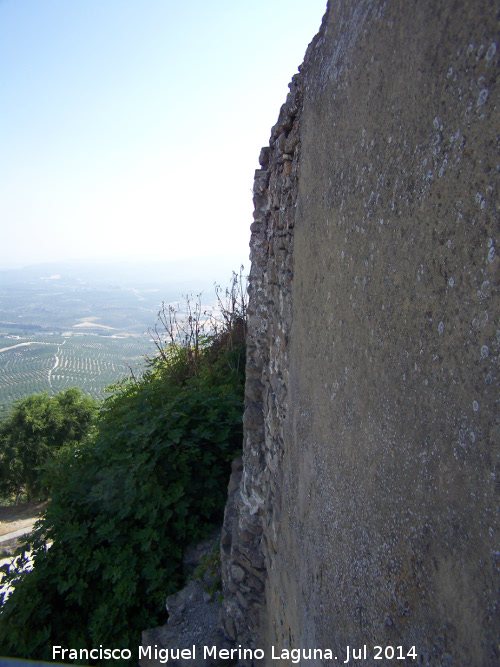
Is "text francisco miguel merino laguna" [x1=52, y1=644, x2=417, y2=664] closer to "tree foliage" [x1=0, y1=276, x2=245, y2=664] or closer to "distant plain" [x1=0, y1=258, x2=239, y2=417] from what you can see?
"tree foliage" [x1=0, y1=276, x2=245, y2=664]

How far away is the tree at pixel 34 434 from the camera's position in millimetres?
16234

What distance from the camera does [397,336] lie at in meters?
1.09

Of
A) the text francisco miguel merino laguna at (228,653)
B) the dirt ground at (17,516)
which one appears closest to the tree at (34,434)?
the dirt ground at (17,516)

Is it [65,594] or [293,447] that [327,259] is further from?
[65,594]

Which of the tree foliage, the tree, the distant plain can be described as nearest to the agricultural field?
the distant plain

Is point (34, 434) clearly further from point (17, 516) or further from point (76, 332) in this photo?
point (76, 332)

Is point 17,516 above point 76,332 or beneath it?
beneath

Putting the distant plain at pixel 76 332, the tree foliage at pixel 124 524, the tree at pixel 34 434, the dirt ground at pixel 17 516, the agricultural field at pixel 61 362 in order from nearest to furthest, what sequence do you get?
the tree foliage at pixel 124 524
the dirt ground at pixel 17 516
the tree at pixel 34 434
the agricultural field at pixel 61 362
the distant plain at pixel 76 332

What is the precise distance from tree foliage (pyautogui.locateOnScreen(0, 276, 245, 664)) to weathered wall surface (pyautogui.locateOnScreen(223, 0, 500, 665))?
2160mm

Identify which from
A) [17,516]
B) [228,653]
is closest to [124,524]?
[228,653]

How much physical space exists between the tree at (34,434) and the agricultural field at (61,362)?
14.3 metres

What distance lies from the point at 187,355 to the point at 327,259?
5666 mm

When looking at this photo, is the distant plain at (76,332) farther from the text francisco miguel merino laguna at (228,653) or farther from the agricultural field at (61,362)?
the text francisco miguel merino laguna at (228,653)

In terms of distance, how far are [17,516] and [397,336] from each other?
1711 cm
